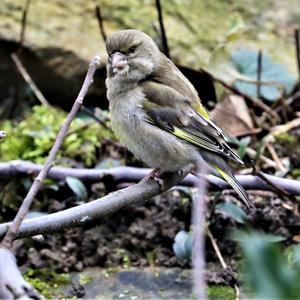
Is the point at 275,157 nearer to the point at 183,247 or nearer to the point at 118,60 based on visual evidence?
the point at 183,247

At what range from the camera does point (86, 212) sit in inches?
73.6

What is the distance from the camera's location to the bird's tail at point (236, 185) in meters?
2.66

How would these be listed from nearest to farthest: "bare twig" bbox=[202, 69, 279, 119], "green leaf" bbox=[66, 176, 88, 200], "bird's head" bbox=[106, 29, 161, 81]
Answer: "bird's head" bbox=[106, 29, 161, 81]
"green leaf" bbox=[66, 176, 88, 200]
"bare twig" bbox=[202, 69, 279, 119]

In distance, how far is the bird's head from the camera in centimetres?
307

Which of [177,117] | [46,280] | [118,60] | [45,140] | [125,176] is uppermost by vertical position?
[118,60]

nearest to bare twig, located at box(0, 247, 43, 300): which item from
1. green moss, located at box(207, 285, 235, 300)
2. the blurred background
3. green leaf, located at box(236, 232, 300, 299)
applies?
green leaf, located at box(236, 232, 300, 299)

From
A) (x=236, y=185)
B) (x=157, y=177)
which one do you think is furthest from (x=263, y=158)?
(x=157, y=177)

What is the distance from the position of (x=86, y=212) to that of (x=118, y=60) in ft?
4.43

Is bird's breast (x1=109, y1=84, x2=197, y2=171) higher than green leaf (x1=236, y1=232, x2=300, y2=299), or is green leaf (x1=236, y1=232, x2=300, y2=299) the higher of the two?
green leaf (x1=236, y1=232, x2=300, y2=299)

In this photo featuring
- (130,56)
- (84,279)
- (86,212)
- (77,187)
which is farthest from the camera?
(77,187)

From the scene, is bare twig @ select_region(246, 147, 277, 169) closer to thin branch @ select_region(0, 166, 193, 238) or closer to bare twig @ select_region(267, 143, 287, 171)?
bare twig @ select_region(267, 143, 287, 171)

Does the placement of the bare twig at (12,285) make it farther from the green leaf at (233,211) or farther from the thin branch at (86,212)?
the green leaf at (233,211)

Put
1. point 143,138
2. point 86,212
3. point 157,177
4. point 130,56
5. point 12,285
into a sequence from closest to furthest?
point 12,285 < point 86,212 < point 157,177 < point 143,138 < point 130,56

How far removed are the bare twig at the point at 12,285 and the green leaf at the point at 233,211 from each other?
7.77 ft
